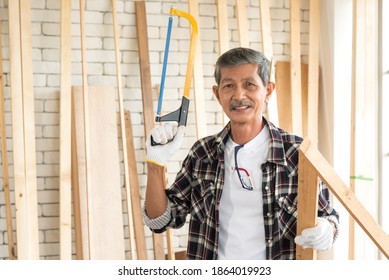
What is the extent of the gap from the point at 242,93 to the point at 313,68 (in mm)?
2064

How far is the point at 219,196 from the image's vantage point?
233cm

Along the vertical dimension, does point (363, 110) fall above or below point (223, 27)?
below

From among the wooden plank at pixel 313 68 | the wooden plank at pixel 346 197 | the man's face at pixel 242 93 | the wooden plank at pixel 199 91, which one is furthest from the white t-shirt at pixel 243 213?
the wooden plank at pixel 313 68

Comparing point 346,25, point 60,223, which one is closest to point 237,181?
point 60,223

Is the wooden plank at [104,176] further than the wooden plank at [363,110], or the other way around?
the wooden plank at [104,176]

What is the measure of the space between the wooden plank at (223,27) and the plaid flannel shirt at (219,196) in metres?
1.57

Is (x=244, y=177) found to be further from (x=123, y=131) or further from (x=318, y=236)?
(x=123, y=131)

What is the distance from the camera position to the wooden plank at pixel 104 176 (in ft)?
12.8

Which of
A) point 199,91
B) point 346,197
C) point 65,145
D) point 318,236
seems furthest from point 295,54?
point 346,197

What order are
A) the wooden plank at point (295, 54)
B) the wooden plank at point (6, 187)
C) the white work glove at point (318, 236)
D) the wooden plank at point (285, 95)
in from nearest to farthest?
the white work glove at point (318, 236) < the wooden plank at point (6, 187) < the wooden plank at point (295, 54) < the wooden plank at point (285, 95)

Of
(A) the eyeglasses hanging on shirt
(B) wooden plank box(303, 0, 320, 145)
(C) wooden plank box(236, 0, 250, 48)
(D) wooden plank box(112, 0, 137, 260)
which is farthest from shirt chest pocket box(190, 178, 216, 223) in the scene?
(B) wooden plank box(303, 0, 320, 145)

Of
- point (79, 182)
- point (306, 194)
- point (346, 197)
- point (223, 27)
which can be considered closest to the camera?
point (346, 197)

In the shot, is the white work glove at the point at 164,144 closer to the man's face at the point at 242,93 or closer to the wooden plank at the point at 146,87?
the man's face at the point at 242,93

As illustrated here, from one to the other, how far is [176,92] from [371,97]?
48.0 inches
